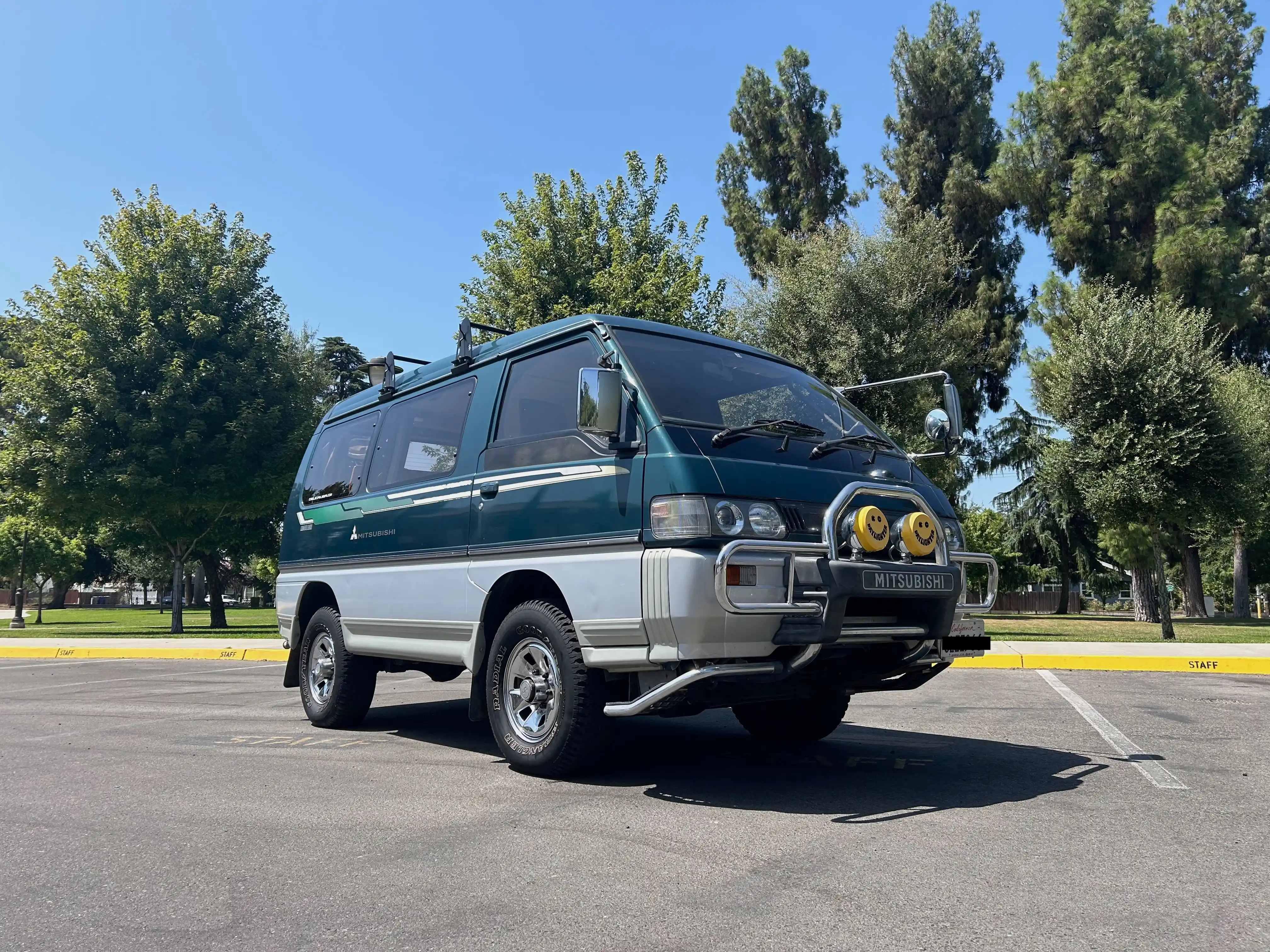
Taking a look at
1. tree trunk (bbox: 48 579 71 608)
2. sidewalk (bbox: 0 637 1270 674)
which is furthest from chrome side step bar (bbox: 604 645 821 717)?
tree trunk (bbox: 48 579 71 608)

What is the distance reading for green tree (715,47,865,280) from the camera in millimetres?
39469

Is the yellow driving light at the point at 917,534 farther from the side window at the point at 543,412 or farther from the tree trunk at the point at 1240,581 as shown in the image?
the tree trunk at the point at 1240,581

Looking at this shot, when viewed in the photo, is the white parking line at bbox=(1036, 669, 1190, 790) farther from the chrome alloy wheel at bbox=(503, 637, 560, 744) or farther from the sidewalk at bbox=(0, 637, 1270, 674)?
the chrome alloy wheel at bbox=(503, 637, 560, 744)

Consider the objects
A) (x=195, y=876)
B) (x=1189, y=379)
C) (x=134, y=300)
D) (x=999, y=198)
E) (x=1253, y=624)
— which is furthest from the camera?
(x=999, y=198)

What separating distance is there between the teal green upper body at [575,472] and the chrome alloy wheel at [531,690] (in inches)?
23.4

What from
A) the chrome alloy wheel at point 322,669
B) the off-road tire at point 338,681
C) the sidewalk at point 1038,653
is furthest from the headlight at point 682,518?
the sidewalk at point 1038,653

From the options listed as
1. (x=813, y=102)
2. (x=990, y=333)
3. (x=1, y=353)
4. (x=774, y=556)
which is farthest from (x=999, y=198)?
(x=1, y=353)

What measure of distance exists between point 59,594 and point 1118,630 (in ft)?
247

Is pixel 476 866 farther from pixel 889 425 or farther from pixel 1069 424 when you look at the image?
pixel 1069 424

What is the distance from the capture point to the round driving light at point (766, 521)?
4.73 m

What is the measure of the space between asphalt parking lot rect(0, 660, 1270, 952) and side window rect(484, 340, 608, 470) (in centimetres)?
165

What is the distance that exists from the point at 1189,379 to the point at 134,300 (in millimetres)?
25099

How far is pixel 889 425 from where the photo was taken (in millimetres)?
21766

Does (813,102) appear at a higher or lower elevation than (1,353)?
higher
